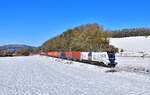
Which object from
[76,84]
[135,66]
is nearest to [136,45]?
[135,66]

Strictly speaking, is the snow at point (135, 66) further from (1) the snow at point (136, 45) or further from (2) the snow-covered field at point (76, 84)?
(1) the snow at point (136, 45)

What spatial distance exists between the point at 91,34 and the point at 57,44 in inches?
2129

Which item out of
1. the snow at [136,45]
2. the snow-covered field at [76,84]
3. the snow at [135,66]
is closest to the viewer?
the snow-covered field at [76,84]

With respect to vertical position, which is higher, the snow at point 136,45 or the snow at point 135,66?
the snow at point 136,45

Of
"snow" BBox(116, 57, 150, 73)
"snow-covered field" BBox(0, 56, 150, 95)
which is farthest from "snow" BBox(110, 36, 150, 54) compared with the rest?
"snow-covered field" BBox(0, 56, 150, 95)

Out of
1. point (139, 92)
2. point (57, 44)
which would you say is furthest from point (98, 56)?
point (57, 44)

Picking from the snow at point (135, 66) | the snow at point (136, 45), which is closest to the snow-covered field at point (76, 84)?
the snow at point (135, 66)

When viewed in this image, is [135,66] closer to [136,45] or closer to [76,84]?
[76,84]

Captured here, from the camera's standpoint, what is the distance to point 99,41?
51.2 metres

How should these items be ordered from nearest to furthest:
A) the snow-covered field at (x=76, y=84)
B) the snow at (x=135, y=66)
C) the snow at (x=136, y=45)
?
the snow-covered field at (x=76, y=84)
the snow at (x=135, y=66)
the snow at (x=136, y=45)

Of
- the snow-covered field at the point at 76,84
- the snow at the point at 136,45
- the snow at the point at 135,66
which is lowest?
the snow-covered field at the point at 76,84

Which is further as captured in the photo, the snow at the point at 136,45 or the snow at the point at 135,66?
the snow at the point at 136,45

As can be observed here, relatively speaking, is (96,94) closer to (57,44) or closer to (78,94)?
(78,94)

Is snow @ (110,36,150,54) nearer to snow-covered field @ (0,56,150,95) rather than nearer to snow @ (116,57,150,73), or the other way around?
snow @ (116,57,150,73)
